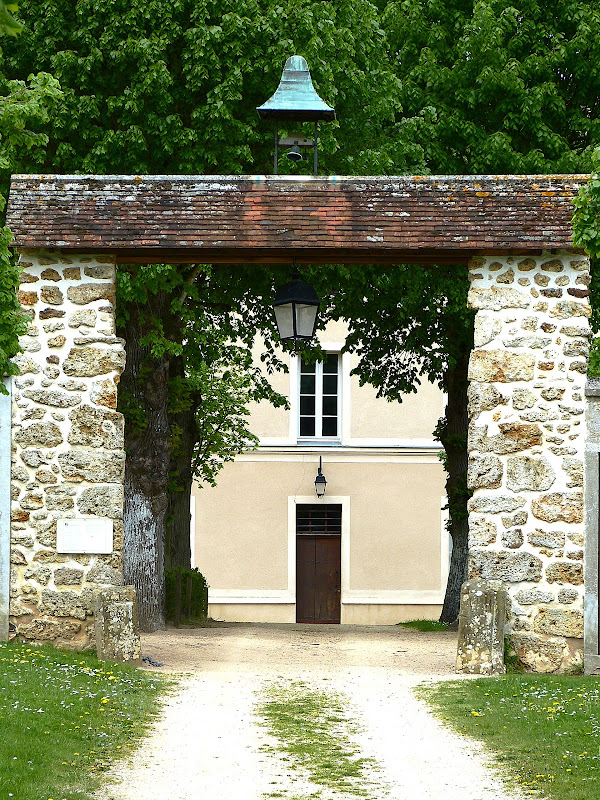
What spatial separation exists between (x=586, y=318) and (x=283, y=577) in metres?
14.5

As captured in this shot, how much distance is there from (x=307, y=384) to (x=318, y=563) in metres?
3.80

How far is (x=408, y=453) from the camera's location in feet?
77.2

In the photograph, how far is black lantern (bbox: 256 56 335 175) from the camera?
10.2m

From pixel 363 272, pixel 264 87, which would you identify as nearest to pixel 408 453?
pixel 363 272

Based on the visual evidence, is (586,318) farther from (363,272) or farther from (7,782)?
(7,782)

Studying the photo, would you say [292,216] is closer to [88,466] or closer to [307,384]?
[88,466]

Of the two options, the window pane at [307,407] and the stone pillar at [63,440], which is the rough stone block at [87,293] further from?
the window pane at [307,407]

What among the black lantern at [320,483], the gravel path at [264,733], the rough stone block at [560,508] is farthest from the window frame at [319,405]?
the rough stone block at [560,508]

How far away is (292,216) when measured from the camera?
988 centimetres

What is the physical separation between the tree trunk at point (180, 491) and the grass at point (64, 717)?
649cm

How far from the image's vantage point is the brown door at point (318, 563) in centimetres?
2359

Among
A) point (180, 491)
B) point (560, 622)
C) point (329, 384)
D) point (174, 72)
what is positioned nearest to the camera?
point (560, 622)

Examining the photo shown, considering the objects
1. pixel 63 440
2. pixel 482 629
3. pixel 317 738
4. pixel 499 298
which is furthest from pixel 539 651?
pixel 63 440

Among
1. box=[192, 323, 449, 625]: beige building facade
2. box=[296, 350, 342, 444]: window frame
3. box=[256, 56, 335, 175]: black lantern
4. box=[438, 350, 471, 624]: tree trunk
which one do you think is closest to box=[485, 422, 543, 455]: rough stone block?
box=[256, 56, 335, 175]: black lantern
